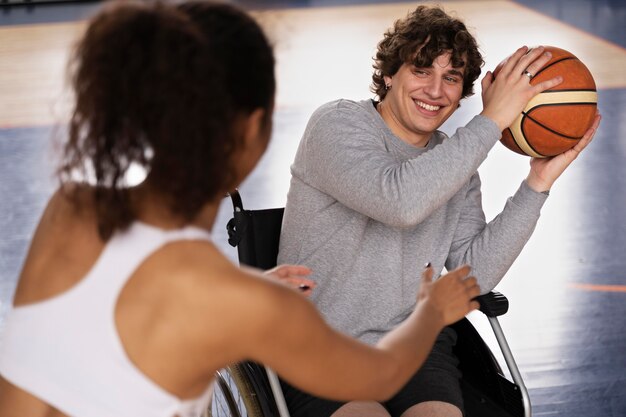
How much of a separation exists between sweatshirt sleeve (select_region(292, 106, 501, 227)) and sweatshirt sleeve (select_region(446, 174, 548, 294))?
0.92ft

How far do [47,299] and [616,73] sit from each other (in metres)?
6.67

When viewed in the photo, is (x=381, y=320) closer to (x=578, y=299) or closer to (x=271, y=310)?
(x=271, y=310)

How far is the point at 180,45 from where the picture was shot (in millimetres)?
1253

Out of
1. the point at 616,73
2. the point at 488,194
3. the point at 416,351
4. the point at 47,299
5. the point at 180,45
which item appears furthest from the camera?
the point at 616,73

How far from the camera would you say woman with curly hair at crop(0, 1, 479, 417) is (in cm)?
126

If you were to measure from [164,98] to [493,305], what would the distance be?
1351 mm

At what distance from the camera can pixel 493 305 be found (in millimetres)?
Result: 2391

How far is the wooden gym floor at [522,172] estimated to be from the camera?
332 centimetres

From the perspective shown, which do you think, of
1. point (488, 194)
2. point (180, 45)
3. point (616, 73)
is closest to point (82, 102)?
point (180, 45)

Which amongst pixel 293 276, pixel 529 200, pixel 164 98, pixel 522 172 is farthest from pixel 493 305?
pixel 522 172

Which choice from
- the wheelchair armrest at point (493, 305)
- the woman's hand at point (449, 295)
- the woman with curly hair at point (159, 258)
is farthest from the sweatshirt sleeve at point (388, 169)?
the woman with curly hair at point (159, 258)

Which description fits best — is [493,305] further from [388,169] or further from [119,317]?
[119,317]

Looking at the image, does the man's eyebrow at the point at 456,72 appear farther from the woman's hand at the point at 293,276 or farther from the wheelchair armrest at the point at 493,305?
the woman's hand at the point at 293,276

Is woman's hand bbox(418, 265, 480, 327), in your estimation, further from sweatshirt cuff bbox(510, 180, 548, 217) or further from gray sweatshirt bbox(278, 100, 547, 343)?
sweatshirt cuff bbox(510, 180, 548, 217)
